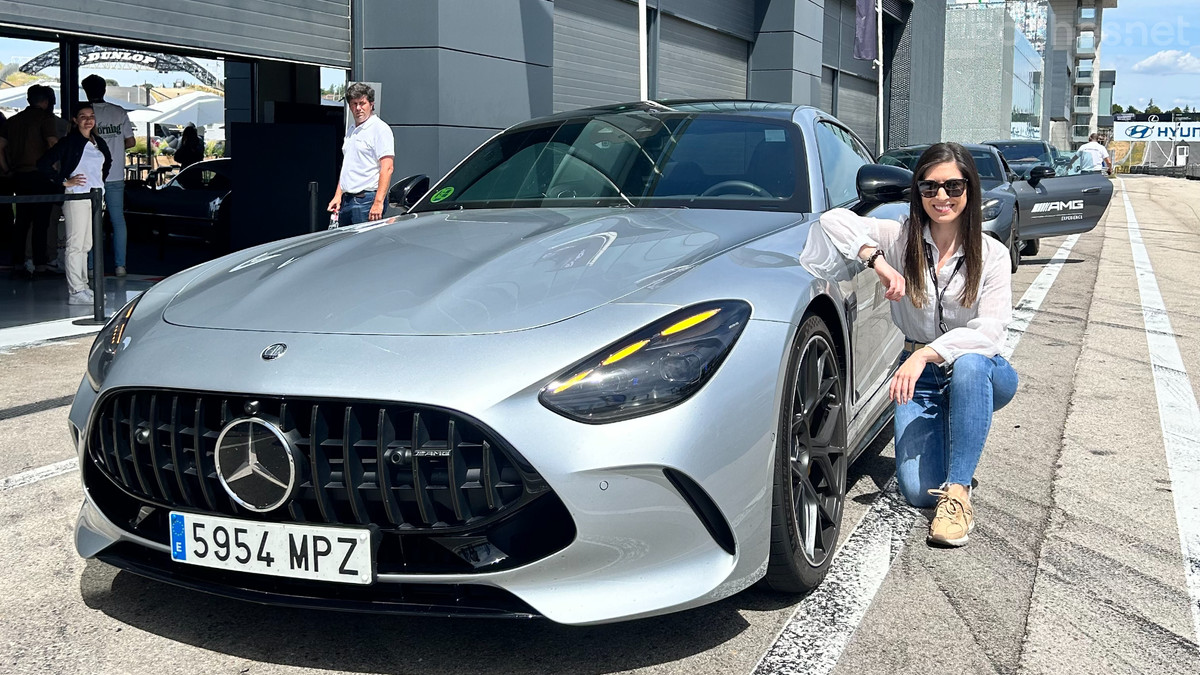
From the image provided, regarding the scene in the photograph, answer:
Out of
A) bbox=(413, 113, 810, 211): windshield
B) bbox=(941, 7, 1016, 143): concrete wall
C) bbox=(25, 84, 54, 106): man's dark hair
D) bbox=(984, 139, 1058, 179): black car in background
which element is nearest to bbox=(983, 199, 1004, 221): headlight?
bbox=(984, 139, 1058, 179): black car in background

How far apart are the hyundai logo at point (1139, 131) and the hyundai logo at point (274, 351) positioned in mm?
119051

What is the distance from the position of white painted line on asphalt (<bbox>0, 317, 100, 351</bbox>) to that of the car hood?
4.51 meters

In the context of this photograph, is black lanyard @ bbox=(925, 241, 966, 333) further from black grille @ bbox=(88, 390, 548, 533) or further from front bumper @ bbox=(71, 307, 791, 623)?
black grille @ bbox=(88, 390, 548, 533)

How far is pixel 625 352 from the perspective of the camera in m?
2.59

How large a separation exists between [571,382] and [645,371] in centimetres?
17

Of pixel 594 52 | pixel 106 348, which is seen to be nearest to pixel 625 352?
pixel 106 348

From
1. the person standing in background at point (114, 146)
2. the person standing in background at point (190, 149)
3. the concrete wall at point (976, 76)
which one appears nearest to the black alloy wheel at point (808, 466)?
the person standing in background at point (114, 146)

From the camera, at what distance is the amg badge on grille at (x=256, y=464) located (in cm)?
252

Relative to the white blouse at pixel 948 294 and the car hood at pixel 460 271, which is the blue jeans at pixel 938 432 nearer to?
the white blouse at pixel 948 294

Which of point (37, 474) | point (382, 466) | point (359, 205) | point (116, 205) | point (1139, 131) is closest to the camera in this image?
point (382, 466)

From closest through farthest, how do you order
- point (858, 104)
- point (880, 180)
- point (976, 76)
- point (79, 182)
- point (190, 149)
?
point (880, 180) < point (79, 182) < point (190, 149) < point (858, 104) < point (976, 76)

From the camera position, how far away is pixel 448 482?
2.46 meters

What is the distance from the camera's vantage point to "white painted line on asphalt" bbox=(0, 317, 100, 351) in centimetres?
758

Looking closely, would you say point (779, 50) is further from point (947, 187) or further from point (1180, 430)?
point (947, 187)
